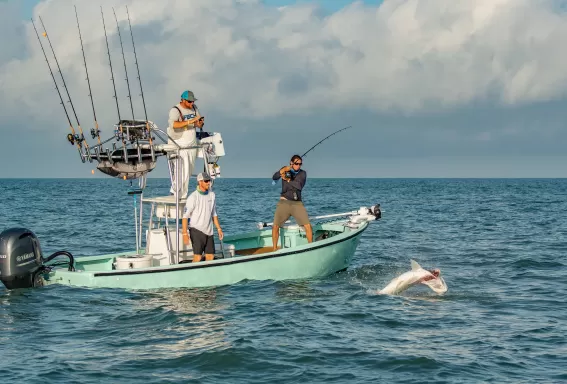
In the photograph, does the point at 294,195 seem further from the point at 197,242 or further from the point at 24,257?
the point at 24,257

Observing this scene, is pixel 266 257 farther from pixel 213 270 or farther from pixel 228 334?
pixel 228 334

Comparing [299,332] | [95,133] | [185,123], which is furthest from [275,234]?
[299,332]

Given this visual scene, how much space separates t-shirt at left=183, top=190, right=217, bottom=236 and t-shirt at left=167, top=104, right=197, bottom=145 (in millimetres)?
1113

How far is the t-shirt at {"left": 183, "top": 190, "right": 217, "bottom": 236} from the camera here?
40.2 feet

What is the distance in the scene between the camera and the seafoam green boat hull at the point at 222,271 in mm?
12336

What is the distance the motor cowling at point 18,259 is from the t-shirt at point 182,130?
3090 mm

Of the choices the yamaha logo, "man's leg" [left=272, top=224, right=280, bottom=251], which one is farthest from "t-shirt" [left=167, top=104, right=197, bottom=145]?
the yamaha logo

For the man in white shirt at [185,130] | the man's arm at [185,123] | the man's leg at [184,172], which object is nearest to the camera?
the man's arm at [185,123]

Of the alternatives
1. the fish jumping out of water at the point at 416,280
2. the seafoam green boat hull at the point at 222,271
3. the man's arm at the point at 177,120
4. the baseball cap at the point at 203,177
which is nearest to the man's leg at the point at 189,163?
the man's arm at the point at 177,120

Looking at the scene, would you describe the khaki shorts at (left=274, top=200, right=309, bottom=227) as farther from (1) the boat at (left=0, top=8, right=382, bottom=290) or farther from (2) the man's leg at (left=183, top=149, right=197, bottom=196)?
(2) the man's leg at (left=183, top=149, right=197, bottom=196)

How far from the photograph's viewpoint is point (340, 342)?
31.9 feet

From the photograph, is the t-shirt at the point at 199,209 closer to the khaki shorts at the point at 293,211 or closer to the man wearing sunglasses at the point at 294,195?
the man wearing sunglasses at the point at 294,195

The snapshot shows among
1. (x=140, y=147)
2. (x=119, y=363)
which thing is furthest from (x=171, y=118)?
(x=119, y=363)

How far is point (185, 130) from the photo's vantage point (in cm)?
1278
